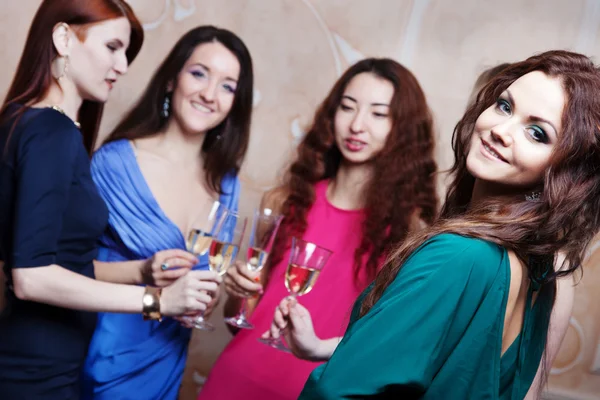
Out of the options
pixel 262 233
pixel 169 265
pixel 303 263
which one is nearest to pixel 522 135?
pixel 303 263

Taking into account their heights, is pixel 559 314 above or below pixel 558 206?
below

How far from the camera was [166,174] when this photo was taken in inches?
102

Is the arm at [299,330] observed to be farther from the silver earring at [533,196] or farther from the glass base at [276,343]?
the silver earring at [533,196]

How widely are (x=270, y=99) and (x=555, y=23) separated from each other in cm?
132

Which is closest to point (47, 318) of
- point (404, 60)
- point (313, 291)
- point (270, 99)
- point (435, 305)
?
point (313, 291)

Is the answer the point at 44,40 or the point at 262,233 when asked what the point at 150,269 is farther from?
the point at 44,40

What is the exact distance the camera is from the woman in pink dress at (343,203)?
240cm

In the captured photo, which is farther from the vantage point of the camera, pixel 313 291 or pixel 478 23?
pixel 478 23

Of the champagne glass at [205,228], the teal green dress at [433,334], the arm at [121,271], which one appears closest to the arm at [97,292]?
the champagne glass at [205,228]

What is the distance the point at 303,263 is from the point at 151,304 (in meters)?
0.44

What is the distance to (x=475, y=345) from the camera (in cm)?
112

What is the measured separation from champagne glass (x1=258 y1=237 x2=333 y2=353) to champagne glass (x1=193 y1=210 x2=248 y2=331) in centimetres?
17

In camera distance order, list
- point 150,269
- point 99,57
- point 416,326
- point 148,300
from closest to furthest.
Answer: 1. point 416,326
2. point 148,300
3. point 99,57
4. point 150,269

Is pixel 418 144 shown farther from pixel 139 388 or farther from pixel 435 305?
pixel 435 305
